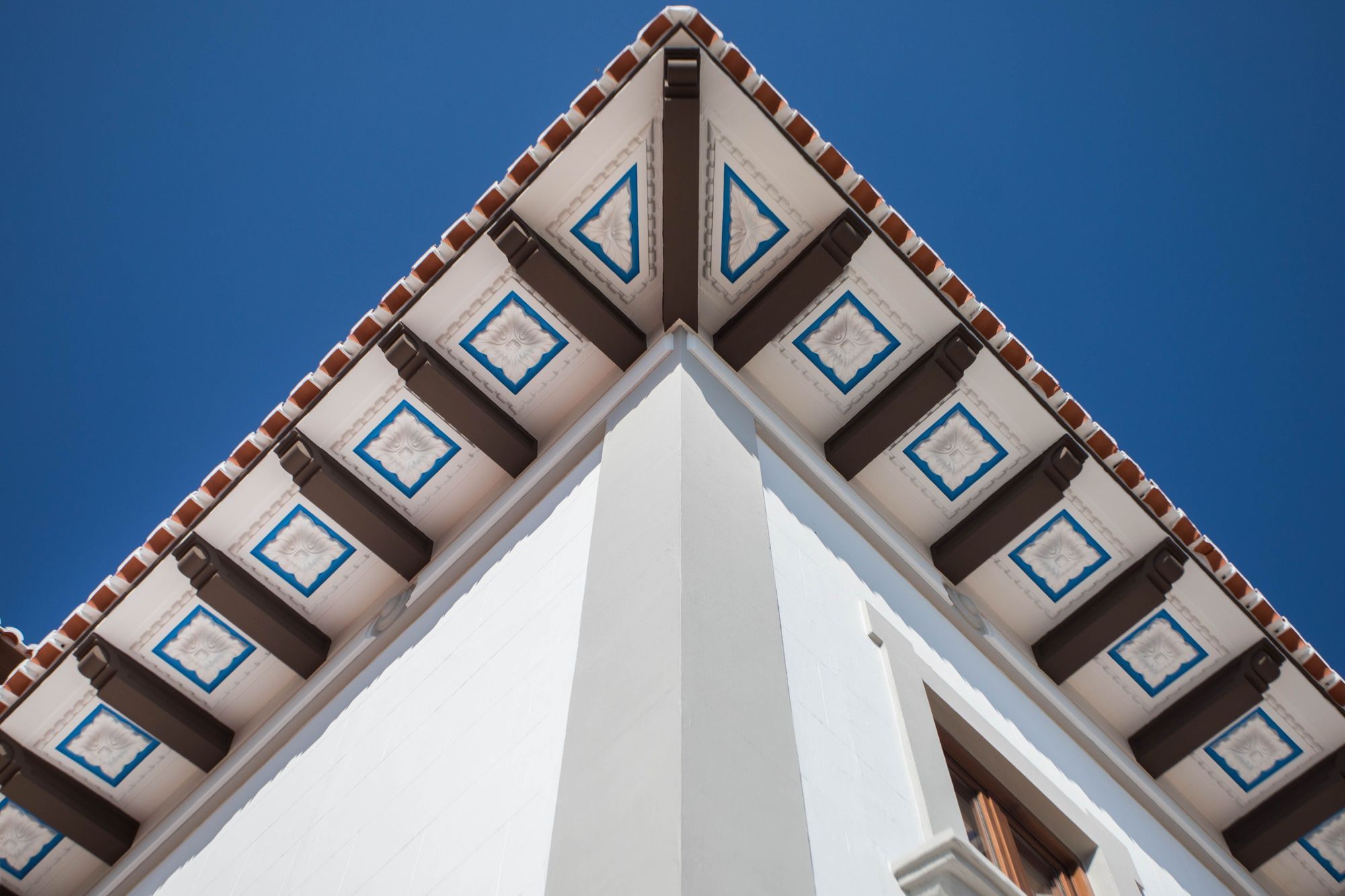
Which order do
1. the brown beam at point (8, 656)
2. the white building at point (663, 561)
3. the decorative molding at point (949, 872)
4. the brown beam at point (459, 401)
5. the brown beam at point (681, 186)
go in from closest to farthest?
the decorative molding at point (949, 872) → the white building at point (663, 561) → the brown beam at point (681, 186) → the brown beam at point (459, 401) → the brown beam at point (8, 656)

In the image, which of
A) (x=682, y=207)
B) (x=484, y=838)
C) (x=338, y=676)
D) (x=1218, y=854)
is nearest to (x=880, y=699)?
(x=484, y=838)

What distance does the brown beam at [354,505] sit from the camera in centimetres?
584

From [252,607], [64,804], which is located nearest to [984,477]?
[252,607]

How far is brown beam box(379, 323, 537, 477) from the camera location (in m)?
5.67

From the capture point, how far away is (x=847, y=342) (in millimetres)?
5910

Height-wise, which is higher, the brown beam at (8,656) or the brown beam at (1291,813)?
the brown beam at (8,656)

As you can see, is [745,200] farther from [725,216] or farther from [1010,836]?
[1010,836]

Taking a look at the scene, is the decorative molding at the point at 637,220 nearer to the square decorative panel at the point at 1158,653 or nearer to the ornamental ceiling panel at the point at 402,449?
the ornamental ceiling panel at the point at 402,449

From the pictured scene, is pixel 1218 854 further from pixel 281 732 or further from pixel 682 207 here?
pixel 281 732

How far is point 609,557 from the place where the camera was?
3.87 metres

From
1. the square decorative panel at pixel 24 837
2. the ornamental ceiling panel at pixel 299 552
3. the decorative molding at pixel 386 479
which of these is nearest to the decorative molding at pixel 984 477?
the decorative molding at pixel 386 479

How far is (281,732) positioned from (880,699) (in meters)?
3.33

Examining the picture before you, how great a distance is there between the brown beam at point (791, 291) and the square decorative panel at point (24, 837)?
464 cm

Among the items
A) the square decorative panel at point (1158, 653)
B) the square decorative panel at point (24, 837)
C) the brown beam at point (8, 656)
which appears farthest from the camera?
the brown beam at point (8, 656)
